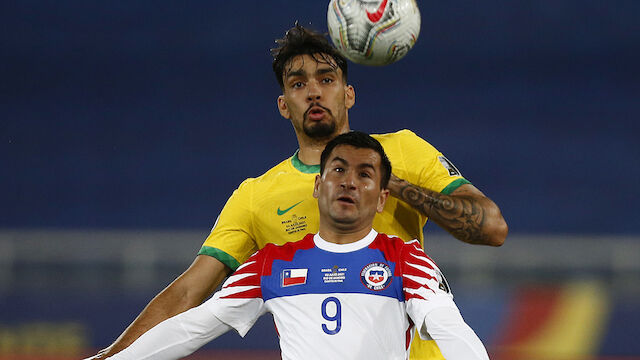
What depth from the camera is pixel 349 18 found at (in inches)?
151

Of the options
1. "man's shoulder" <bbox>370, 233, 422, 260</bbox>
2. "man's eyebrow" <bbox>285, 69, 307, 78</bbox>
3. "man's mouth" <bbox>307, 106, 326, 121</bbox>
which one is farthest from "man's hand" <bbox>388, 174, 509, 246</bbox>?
"man's eyebrow" <bbox>285, 69, 307, 78</bbox>

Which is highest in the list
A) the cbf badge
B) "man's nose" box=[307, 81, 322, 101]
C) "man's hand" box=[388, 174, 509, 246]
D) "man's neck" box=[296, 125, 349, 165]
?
"man's nose" box=[307, 81, 322, 101]

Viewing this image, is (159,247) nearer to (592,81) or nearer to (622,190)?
(622,190)

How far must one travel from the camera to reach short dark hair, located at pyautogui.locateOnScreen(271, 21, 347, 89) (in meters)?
4.33

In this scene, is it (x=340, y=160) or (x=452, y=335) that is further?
(x=340, y=160)

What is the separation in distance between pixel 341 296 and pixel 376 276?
0.16 metres

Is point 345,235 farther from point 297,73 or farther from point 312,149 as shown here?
point 297,73

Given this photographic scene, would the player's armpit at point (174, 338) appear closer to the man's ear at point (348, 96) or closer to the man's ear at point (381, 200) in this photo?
the man's ear at point (381, 200)

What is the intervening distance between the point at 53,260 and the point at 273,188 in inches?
323

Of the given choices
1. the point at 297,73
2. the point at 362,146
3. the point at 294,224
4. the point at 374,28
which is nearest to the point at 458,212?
the point at 362,146

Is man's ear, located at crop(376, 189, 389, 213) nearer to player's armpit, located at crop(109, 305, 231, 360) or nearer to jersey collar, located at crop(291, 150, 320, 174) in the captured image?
jersey collar, located at crop(291, 150, 320, 174)

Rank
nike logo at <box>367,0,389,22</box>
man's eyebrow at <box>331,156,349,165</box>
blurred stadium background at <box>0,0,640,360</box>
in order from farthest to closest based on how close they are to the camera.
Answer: blurred stadium background at <box>0,0,640,360</box> < nike logo at <box>367,0,389,22</box> < man's eyebrow at <box>331,156,349,165</box>

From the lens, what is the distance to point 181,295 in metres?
4.12

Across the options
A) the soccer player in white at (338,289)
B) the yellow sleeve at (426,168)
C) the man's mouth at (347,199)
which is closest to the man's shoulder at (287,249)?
the soccer player in white at (338,289)
